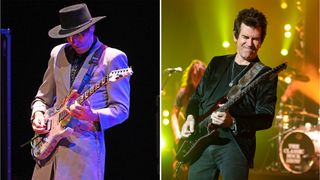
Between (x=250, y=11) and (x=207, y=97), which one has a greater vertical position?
(x=250, y=11)

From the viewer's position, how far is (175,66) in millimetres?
4758

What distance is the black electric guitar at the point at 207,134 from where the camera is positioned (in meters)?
→ 4.15

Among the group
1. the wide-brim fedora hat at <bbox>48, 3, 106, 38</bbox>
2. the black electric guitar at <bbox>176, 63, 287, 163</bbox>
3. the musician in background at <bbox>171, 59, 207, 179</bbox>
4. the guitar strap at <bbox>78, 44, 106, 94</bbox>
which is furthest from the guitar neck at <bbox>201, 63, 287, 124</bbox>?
the wide-brim fedora hat at <bbox>48, 3, 106, 38</bbox>

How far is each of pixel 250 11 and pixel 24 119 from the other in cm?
247

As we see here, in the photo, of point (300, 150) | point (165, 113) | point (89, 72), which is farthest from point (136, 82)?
point (300, 150)

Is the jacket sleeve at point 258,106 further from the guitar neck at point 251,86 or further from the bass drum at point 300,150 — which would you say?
the bass drum at point 300,150

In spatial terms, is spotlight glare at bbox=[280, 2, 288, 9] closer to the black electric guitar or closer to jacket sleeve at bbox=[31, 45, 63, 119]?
the black electric guitar

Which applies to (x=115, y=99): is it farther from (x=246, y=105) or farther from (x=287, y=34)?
(x=287, y=34)

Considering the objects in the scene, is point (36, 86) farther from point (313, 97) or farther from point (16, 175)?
point (313, 97)

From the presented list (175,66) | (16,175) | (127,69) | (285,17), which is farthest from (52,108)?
(285,17)

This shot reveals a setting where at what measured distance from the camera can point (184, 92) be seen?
4680 millimetres

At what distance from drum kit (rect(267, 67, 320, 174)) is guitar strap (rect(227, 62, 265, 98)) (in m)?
0.18

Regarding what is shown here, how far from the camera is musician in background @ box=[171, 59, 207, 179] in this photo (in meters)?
4.61

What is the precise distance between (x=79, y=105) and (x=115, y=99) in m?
0.28
